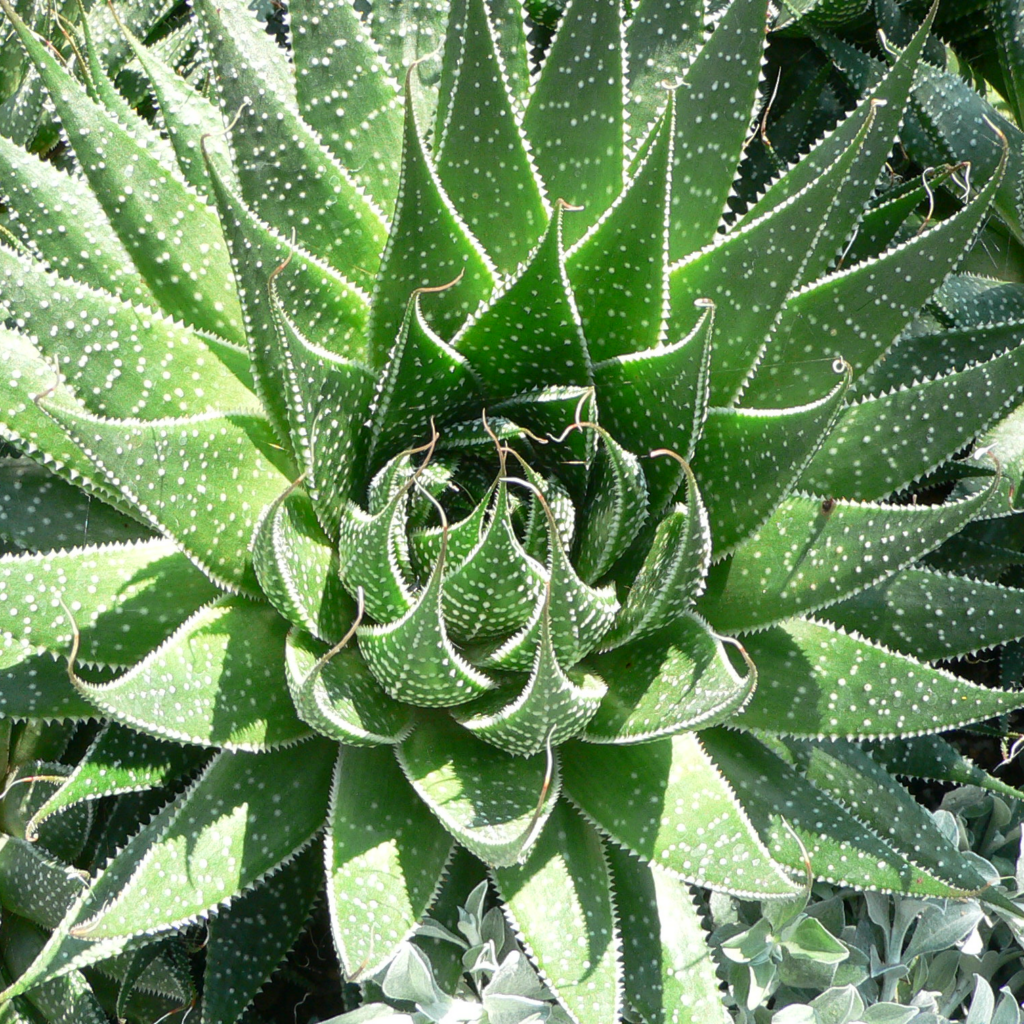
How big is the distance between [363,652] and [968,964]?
751mm

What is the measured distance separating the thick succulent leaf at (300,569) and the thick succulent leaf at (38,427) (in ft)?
0.46

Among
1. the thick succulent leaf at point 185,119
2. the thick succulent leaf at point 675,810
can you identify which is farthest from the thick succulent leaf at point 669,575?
the thick succulent leaf at point 185,119

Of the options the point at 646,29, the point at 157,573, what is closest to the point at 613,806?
the point at 157,573

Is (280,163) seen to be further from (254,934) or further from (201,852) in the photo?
(254,934)

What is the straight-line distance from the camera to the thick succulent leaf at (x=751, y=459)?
78 cm

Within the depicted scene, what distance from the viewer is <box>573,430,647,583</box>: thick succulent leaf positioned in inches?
32.7

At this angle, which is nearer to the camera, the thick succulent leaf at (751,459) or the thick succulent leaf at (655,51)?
the thick succulent leaf at (751,459)

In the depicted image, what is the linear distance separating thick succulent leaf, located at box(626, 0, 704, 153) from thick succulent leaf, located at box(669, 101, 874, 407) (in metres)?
0.22

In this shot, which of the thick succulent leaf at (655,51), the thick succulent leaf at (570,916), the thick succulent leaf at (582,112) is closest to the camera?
the thick succulent leaf at (570,916)

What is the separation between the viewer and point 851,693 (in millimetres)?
912

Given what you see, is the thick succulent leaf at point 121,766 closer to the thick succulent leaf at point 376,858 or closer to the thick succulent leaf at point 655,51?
the thick succulent leaf at point 376,858

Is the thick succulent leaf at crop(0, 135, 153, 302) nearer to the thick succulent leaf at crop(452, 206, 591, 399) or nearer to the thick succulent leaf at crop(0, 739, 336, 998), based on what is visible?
the thick succulent leaf at crop(452, 206, 591, 399)

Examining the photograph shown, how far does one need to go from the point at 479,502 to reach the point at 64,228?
0.49 metres

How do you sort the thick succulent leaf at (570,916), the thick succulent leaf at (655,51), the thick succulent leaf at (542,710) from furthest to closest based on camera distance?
the thick succulent leaf at (655,51) → the thick succulent leaf at (570,916) → the thick succulent leaf at (542,710)
